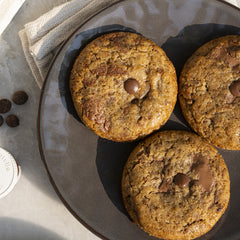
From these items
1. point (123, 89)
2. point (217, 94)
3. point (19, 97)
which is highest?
point (217, 94)

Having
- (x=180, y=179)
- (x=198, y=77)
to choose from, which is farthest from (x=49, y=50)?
(x=180, y=179)

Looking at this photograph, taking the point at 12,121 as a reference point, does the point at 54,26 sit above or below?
above

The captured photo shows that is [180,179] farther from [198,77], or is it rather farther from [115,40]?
[115,40]

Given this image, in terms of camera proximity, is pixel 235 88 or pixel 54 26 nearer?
pixel 235 88

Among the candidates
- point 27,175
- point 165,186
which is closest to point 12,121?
point 27,175

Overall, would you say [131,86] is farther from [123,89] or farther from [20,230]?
[20,230]

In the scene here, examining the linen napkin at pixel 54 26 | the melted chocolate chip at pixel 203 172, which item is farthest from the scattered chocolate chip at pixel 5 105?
the melted chocolate chip at pixel 203 172
